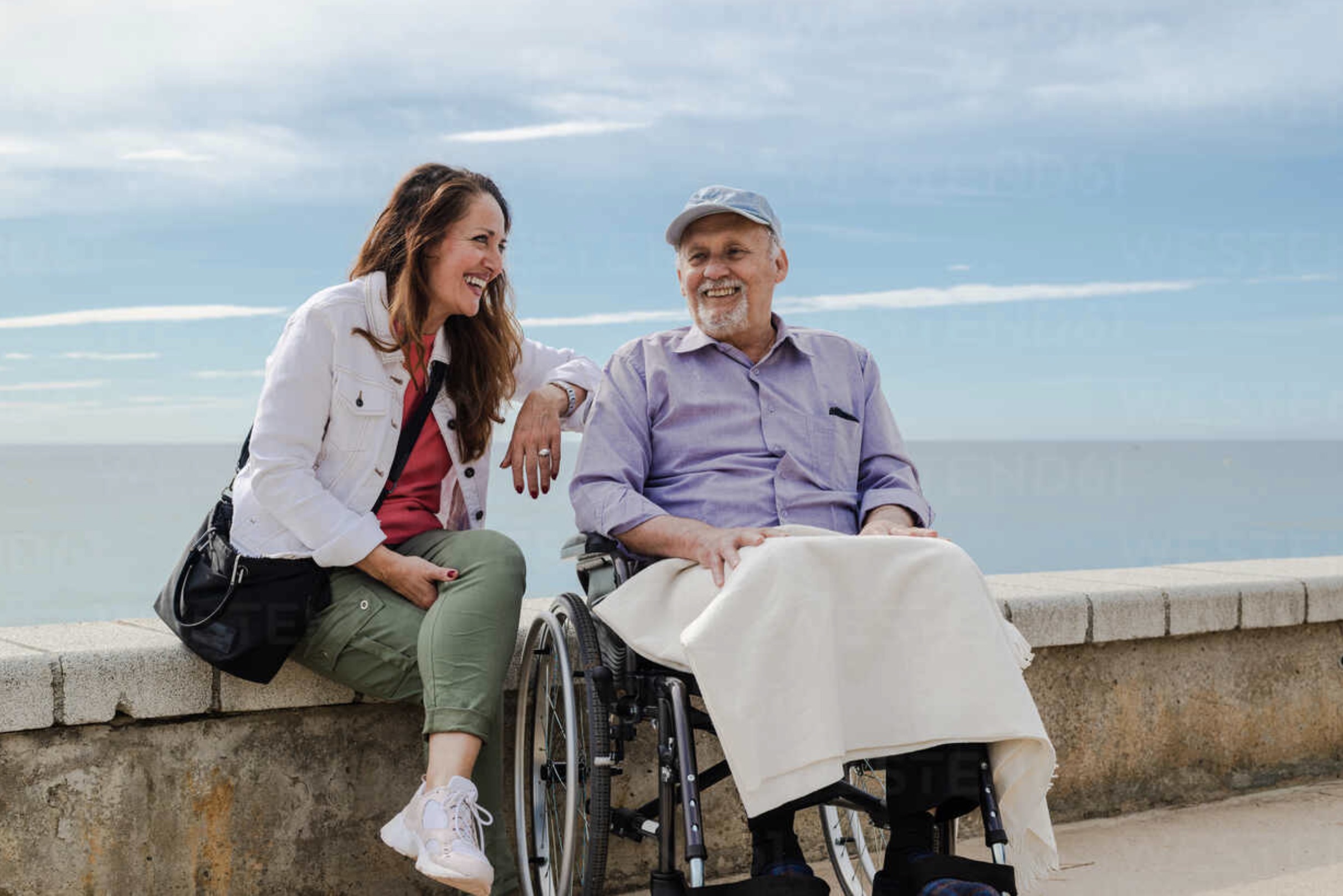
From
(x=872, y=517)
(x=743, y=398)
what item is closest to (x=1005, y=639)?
(x=872, y=517)

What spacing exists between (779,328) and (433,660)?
1.20m

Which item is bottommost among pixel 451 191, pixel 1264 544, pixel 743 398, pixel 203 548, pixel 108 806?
pixel 1264 544

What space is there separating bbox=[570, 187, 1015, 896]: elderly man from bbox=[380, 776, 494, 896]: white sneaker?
654 mm

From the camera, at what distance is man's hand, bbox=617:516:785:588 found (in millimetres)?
2705

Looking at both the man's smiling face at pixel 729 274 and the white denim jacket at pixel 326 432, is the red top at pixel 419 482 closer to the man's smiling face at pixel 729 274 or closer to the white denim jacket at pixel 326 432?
the white denim jacket at pixel 326 432

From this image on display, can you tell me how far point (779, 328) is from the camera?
3404mm

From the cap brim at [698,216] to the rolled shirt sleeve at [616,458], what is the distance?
0.34 m

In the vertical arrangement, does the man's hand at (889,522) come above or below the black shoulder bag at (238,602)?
above

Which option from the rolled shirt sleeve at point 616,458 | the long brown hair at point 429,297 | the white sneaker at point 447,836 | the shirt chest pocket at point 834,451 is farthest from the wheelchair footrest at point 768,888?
the long brown hair at point 429,297

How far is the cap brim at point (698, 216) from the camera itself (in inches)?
129

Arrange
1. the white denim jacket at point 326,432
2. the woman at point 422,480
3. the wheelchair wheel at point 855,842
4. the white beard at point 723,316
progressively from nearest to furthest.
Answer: the woman at point 422,480, the white denim jacket at point 326,432, the white beard at point 723,316, the wheelchair wheel at point 855,842

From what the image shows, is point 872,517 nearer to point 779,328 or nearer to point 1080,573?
point 779,328

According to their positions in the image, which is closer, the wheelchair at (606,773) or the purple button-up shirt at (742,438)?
the wheelchair at (606,773)

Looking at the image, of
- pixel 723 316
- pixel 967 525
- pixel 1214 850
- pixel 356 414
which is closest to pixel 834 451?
pixel 723 316
